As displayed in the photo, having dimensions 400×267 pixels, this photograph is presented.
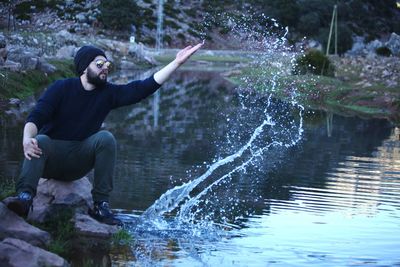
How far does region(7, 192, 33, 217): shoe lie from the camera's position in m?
7.24

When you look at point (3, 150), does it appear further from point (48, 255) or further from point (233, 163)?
point (48, 255)

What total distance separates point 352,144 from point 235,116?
16.4 ft

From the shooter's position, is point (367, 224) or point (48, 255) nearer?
point (48, 255)

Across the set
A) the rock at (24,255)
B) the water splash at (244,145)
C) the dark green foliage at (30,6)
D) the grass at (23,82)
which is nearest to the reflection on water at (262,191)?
the water splash at (244,145)

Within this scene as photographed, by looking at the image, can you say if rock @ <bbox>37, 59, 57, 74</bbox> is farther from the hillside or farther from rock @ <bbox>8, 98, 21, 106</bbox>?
the hillside

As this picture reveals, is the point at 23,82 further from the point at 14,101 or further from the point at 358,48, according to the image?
the point at 358,48

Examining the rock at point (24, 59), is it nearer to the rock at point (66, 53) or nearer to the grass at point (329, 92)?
the grass at point (329, 92)

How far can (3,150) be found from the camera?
13383 mm

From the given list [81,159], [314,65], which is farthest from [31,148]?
[314,65]

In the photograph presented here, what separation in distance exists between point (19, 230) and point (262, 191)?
4720 mm

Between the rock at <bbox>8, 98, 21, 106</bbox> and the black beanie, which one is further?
the rock at <bbox>8, 98, 21, 106</bbox>

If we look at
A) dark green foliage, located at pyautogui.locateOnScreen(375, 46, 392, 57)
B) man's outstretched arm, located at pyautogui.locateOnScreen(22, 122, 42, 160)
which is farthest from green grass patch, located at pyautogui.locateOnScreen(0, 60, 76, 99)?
dark green foliage, located at pyautogui.locateOnScreen(375, 46, 392, 57)

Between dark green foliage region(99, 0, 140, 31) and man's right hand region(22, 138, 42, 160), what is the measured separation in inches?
2831

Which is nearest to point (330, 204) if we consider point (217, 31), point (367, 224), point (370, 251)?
point (367, 224)
